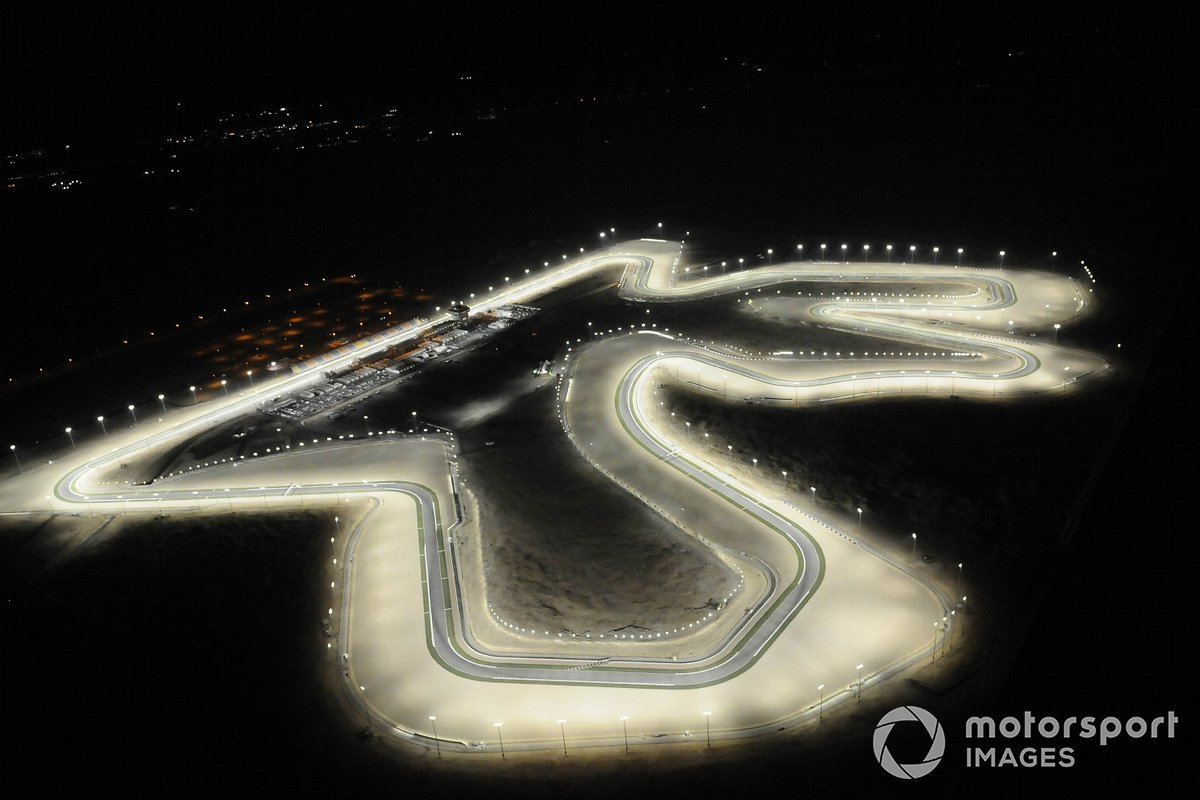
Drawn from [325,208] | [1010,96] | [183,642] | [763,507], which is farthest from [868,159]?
[183,642]

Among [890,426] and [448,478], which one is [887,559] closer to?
[890,426]

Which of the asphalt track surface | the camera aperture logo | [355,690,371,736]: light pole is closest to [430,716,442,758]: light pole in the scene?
the asphalt track surface

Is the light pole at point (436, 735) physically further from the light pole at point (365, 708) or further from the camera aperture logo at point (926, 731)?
the camera aperture logo at point (926, 731)

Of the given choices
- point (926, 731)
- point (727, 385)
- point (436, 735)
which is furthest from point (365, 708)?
point (727, 385)

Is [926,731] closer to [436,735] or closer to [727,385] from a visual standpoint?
[436,735]

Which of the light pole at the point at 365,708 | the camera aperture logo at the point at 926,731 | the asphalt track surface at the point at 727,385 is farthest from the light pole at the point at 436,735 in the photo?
the camera aperture logo at the point at 926,731

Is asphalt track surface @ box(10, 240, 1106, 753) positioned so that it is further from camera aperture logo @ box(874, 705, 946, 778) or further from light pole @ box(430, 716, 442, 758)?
camera aperture logo @ box(874, 705, 946, 778)
